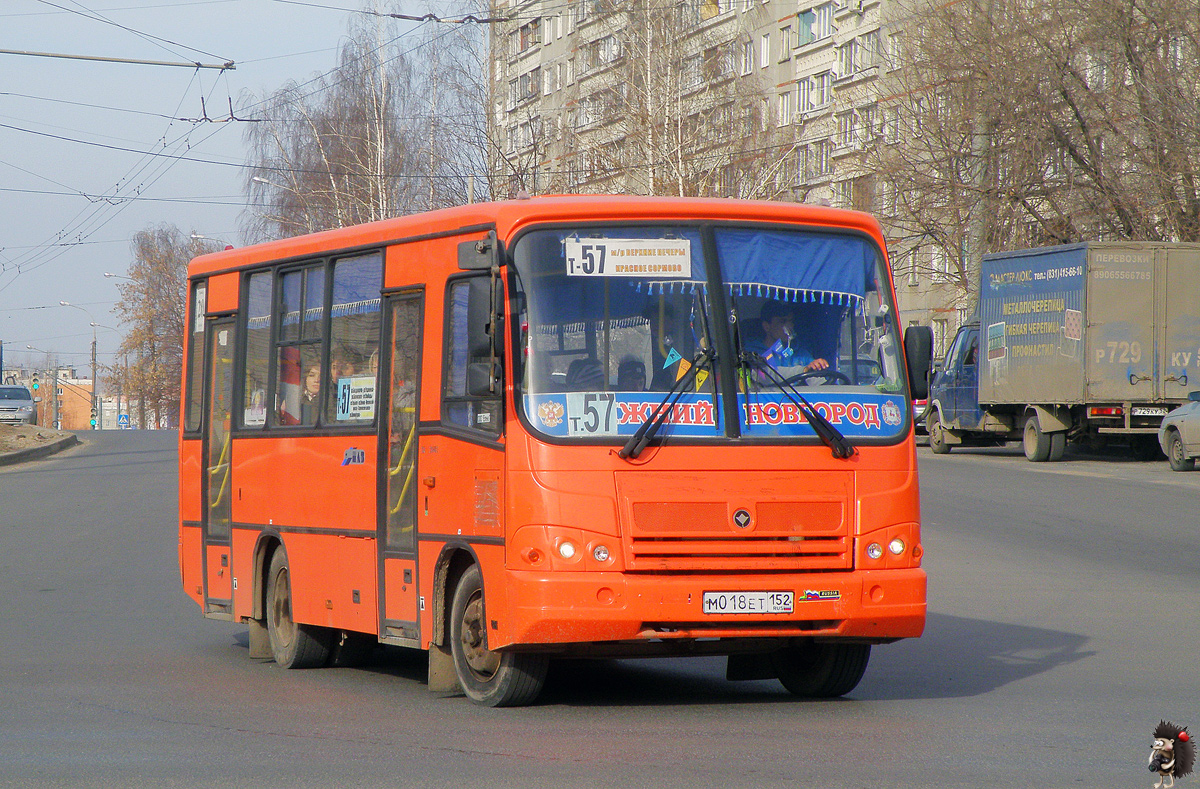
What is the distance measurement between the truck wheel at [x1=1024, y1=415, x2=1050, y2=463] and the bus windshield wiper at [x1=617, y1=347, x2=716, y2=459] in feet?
79.6

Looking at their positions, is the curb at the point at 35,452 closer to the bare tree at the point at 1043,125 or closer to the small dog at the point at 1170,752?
the bare tree at the point at 1043,125

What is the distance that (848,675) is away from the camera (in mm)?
8531

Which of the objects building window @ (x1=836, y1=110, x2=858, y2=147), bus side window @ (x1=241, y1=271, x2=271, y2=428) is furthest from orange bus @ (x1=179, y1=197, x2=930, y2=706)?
building window @ (x1=836, y1=110, x2=858, y2=147)

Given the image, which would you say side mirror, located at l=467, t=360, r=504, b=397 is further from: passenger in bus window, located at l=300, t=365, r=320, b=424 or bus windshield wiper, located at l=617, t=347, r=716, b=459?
passenger in bus window, located at l=300, t=365, r=320, b=424

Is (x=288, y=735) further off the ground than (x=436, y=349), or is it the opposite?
(x=436, y=349)

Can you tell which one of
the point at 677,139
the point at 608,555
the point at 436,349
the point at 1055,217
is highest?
the point at 677,139

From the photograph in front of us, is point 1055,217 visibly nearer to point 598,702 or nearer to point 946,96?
point 946,96

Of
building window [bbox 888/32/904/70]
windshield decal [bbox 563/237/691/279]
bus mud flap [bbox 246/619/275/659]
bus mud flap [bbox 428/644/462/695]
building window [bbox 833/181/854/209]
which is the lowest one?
bus mud flap [bbox 246/619/275/659]

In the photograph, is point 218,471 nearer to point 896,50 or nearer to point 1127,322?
point 1127,322

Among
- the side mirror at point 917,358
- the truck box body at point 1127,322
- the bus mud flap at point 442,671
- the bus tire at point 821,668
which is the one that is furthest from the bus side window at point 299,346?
the truck box body at point 1127,322

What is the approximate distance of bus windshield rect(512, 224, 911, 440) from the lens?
7812 mm

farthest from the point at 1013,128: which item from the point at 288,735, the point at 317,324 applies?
the point at 288,735

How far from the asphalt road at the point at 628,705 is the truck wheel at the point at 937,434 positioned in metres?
18.6

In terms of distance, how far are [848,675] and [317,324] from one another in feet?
12.6
